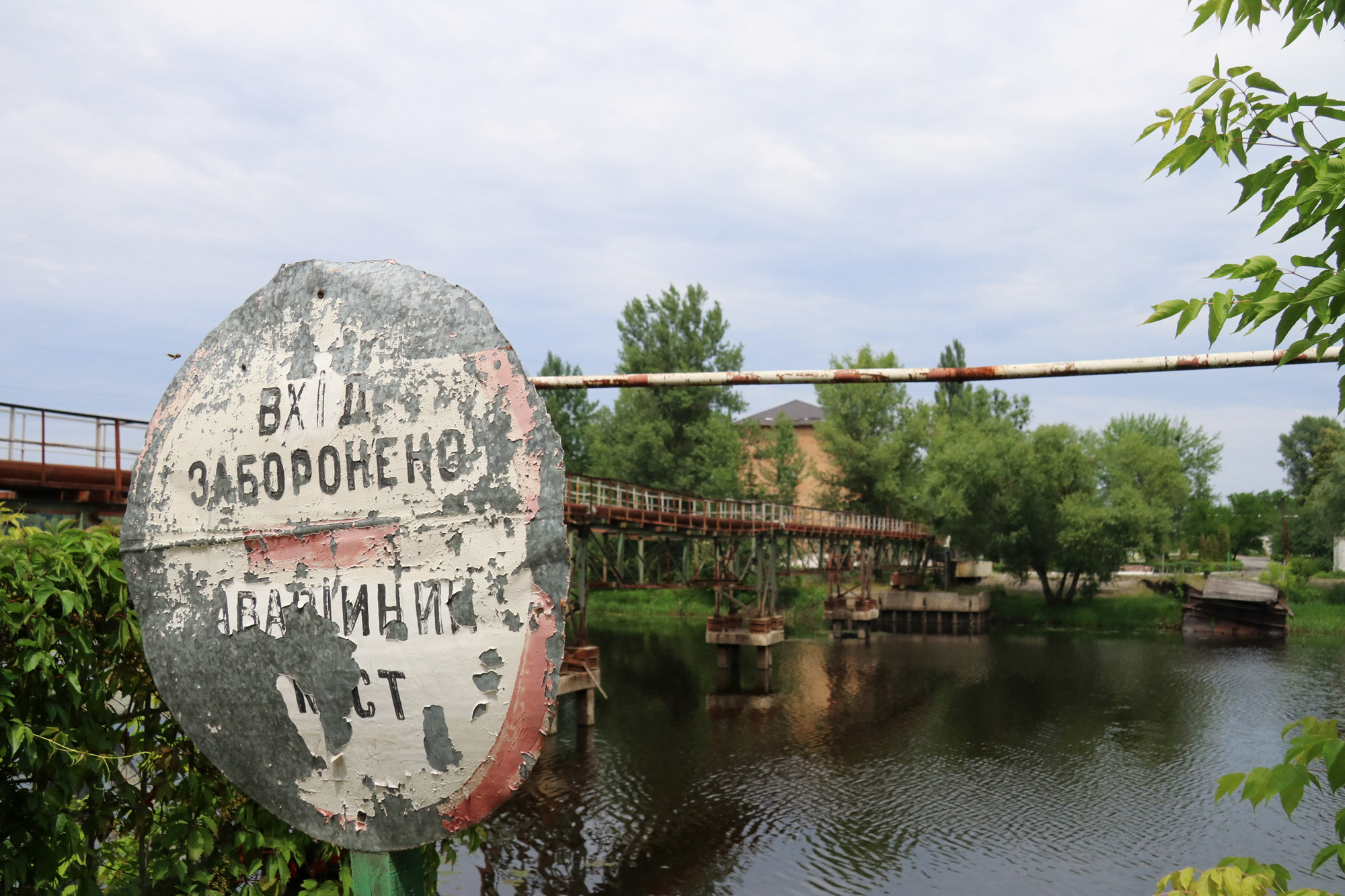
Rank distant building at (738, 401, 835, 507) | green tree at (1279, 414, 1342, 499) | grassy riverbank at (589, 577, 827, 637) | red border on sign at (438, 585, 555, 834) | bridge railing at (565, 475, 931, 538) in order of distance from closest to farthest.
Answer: red border on sign at (438, 585, 555, 834), bridge railing at (565, 475, 931, 538), grassy riverbank at (589, 577, 827, 637), distant building at (738, 401, 835, 507), green tree at (1279, 414, 1342, 499)

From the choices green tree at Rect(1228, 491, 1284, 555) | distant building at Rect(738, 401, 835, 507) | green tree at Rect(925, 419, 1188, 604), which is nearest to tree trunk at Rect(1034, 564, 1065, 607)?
green tree at Rect(925, 419, 1188, 604)

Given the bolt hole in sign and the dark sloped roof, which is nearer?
the bolt hole in sign

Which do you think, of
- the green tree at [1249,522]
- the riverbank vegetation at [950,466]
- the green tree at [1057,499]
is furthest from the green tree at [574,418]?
the green tree at [1249,522]

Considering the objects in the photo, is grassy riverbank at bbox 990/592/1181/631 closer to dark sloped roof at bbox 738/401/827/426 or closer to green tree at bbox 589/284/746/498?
green tree at bbox 589/284/746/498

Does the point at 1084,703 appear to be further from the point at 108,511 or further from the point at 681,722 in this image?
the point at 108,511

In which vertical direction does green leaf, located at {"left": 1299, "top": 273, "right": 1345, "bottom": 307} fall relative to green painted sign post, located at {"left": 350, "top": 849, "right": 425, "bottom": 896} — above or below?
above

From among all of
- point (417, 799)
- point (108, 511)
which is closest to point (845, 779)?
point (108, 511)

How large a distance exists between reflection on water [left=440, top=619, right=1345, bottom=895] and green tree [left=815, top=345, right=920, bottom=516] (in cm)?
2571

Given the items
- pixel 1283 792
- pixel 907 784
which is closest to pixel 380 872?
pixel 1283 792

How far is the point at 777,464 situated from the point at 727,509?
75.4 ft

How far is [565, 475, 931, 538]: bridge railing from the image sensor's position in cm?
Answer: 2298

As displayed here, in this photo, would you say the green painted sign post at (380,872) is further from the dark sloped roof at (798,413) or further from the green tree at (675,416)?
the dark sloped roof at (798,413)

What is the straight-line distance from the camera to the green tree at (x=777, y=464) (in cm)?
5575

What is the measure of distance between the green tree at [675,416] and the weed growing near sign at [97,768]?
1882 inches
